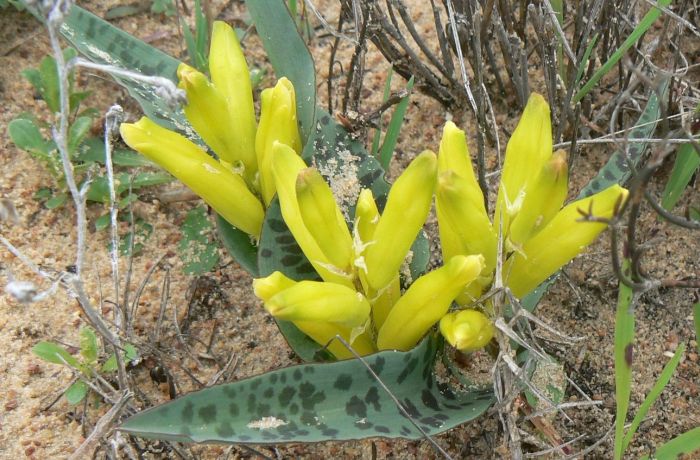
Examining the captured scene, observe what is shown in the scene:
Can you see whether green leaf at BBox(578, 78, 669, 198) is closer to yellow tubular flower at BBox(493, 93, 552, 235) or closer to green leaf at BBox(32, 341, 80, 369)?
yellow tubular flower at BBox(493, 93, 552, 235)

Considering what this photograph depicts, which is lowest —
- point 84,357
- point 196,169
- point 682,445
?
point 682,445

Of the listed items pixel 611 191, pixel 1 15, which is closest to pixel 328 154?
pixel 611 191

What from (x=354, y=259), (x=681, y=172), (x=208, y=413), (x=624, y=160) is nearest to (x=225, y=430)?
(x=208, y=413)

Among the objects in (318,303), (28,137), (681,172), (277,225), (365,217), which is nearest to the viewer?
(318,303)

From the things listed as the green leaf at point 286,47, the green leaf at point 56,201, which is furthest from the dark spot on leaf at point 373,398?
the green leaf at point 56,201

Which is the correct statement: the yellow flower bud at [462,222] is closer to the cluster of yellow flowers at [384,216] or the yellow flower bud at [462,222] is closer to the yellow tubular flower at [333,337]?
the cluster of yellow flowers at [384,216]

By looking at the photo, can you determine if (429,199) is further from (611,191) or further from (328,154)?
(328,154)

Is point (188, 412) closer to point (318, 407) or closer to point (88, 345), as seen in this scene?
point (318, 407)
